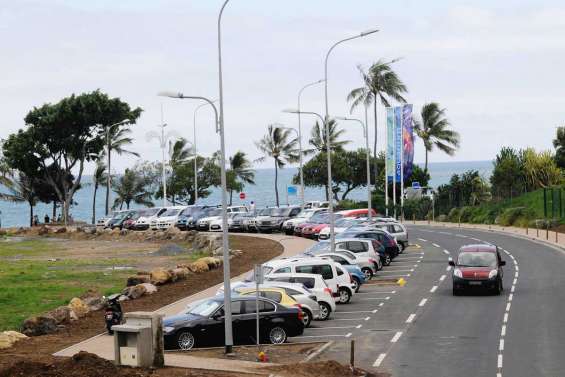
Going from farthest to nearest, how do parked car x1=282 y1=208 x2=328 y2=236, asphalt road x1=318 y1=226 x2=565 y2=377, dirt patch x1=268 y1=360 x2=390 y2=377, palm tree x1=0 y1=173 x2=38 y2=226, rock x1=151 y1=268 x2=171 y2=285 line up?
1. palm tree x1=0 y1=173 x2=38 y2=226
2. parked car x1=282 y1=208 x2=328 y2=236
3. rock x1=151 y1=268 x2=171 y2=285
4. asphalt road x1=318 y1=226 x2=565 y2=377
5. dirt patch x1=268 y1=360 x2=390 y2=377

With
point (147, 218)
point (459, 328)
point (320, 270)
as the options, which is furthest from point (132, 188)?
point (459, 328)

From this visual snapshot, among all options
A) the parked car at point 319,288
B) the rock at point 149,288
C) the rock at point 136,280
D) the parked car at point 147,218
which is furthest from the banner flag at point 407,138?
the parked car at point 319,288

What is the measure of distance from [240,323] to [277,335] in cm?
109

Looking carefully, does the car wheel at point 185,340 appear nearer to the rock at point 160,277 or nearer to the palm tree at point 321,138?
the rock at point 160,277

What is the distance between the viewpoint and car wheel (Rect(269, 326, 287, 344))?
93.7ft

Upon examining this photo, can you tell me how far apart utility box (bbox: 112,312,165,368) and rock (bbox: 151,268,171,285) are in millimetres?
18656

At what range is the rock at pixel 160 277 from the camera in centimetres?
4312

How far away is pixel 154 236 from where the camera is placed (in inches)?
2992

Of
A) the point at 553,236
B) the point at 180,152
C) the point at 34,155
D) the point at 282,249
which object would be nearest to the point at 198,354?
the point at 282,249

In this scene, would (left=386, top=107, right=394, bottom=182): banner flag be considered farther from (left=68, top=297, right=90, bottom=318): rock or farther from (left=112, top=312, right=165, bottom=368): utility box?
(left=112, top=312, right=165, bottom=368): utility box

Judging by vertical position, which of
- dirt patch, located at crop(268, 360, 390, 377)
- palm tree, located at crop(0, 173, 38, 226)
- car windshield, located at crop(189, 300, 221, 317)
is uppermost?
palm tree, located at crop(0, 173, 38, 226)

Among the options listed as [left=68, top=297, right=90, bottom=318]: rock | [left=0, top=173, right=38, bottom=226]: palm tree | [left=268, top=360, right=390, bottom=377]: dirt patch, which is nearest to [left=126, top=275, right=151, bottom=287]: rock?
[left=68, top=297, right=90, bottom=318]: rock

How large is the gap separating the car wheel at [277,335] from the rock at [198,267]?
20.1 meters

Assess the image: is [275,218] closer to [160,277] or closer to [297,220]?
[297,220]
